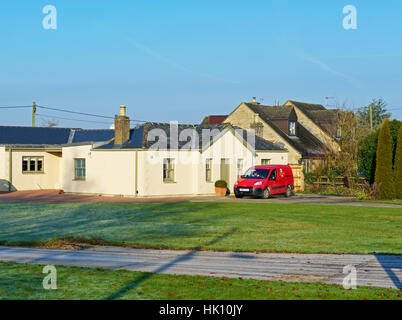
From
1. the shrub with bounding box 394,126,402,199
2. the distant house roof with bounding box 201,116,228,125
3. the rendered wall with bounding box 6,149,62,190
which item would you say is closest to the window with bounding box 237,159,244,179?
the shrub with bounding box 394,126,402,199

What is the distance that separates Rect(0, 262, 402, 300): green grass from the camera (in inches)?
350

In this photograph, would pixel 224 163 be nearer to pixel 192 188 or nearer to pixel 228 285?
pixel 192 188

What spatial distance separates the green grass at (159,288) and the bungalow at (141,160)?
24.6 m

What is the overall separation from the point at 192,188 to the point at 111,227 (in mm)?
17720

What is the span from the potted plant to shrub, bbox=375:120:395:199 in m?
9.82

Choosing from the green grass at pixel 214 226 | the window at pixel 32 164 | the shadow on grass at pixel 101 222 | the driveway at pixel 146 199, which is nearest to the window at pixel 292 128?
the driveway at pixel 146 199

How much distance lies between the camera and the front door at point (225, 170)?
3859cm

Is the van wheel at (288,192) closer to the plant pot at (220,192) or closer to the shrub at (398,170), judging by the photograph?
the plant pot at (220,192)

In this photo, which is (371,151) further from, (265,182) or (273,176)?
(265,182)

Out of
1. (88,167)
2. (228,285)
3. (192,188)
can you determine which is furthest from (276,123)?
(228,285)

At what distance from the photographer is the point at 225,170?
38750 mm

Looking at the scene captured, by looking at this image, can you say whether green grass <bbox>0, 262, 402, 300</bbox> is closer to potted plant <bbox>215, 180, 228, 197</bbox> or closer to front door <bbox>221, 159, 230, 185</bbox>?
potted plant <bbox>215, 180, 228, 197</bbox>

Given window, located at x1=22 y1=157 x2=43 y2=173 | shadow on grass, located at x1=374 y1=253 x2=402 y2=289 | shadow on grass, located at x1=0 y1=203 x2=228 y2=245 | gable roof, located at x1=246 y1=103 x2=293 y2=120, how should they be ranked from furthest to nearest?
gable roof, located at x1=246 y1=103 x2=293 y2=120 < window, located at x1=22 y1=157 x2=43 y2=173 < shadow on grass, located at x1=0 y1=203 x2=228 y2=245 < shadow on grass, located at x1=374 y1=253 x2=402 y2=289

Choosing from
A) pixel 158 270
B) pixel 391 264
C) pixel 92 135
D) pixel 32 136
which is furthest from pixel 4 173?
pixel 391 264
